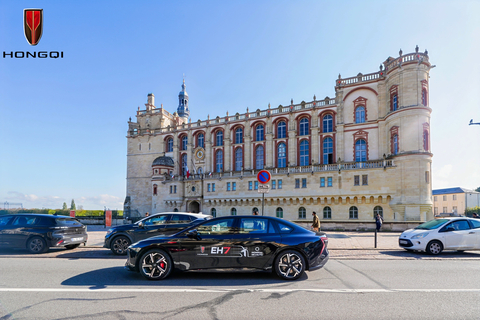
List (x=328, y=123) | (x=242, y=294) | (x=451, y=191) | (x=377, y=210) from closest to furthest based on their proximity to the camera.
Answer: (x=242, y=294)
(x=377, y=210)
(x=328, y=123)
(x=451, y=191)

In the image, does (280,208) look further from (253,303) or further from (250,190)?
(253,303)

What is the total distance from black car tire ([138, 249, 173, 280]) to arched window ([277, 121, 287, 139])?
1412 inches

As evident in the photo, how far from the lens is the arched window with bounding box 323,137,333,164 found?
124 ft

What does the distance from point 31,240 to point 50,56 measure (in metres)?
7.03

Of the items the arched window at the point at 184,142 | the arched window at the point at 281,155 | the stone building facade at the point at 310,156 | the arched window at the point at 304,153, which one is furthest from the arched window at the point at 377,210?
the arched window at the point at 184,142

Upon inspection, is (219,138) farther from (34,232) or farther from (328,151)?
(34,232)

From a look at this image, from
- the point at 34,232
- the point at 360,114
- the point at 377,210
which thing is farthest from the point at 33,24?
the point at 360,114

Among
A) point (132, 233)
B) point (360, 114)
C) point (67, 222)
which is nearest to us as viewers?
point (132, 233)

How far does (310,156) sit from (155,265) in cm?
3411

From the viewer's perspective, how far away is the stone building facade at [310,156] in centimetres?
3047

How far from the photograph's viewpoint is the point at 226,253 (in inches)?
271

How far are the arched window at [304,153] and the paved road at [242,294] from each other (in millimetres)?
31163

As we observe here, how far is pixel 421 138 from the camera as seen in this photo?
29.8m

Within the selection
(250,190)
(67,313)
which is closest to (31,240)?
(67,313)
